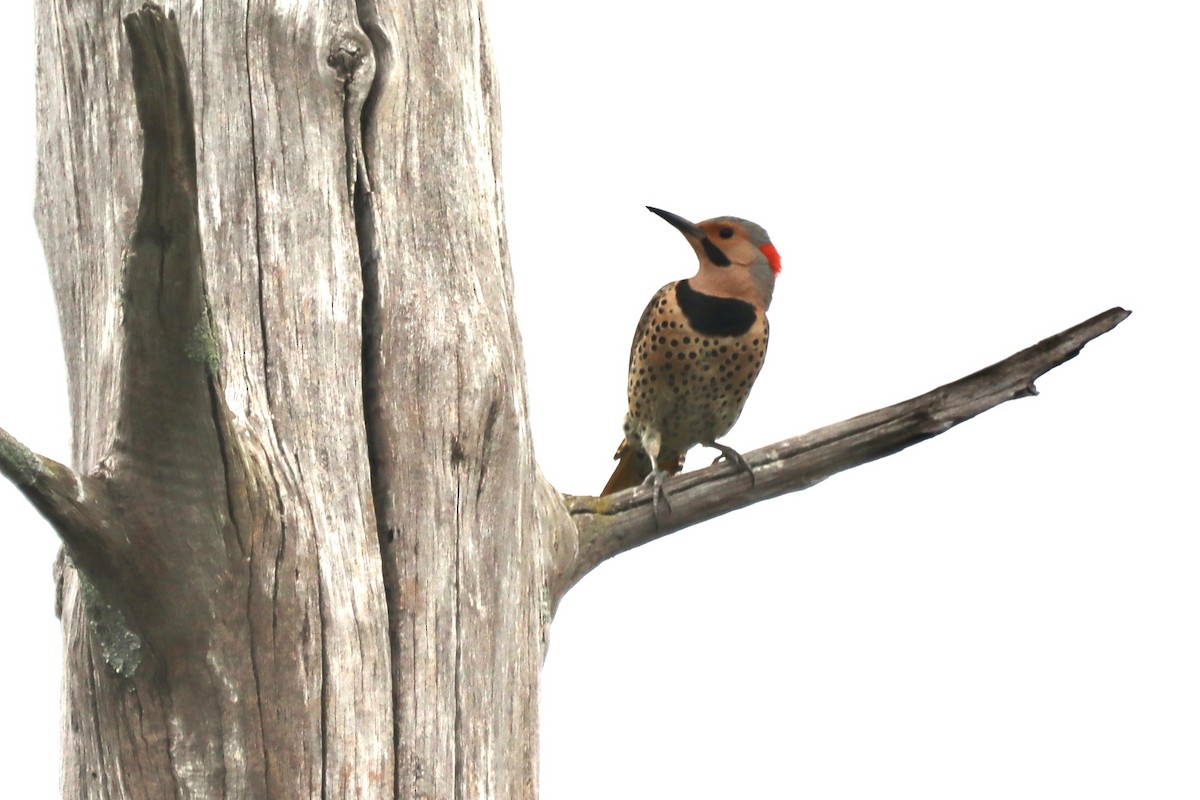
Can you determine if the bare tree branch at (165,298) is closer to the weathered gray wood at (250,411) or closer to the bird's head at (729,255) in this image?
the weathered gray wood at (250,411)

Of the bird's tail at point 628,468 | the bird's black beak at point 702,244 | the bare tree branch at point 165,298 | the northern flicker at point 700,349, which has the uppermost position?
the bird's black beak at point 702,244

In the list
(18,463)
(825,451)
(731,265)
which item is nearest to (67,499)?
(18,463)

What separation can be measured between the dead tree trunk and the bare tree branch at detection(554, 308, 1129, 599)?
29cm

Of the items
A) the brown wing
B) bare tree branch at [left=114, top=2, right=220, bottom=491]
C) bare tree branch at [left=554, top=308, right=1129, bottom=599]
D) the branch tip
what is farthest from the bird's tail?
the branch tip

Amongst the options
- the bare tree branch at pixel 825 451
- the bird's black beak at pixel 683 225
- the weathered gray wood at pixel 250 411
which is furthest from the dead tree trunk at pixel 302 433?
the bird's black beak at pixel 683 225

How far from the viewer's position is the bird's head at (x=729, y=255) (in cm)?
484

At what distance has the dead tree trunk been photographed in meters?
2.31

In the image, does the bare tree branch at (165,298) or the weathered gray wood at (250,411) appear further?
the weathered gray wood at (250,411)

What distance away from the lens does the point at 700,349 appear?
4758 mm

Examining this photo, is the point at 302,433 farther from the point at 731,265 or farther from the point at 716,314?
the point at 731,265

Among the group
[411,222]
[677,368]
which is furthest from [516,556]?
[677,368]

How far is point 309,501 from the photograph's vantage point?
8.37 feet

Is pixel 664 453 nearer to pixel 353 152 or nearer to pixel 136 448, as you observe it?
pixel 353 152

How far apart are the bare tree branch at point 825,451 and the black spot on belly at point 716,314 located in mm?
1288
